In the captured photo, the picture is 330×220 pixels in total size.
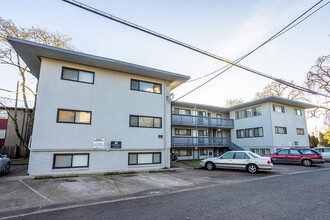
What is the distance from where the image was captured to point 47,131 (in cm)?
988

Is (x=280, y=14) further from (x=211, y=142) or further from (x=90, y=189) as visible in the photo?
(x=211, y=142)

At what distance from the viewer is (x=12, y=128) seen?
22781 millimetres

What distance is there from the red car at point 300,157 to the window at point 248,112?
6403mm

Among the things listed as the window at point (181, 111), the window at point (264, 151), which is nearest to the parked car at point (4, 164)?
the window at point (181, 111)

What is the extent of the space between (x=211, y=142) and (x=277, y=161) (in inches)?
268

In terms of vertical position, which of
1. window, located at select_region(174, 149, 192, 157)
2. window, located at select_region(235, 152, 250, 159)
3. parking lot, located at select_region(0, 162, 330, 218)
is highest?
window, located at select_region(235, 152, 250, 159)

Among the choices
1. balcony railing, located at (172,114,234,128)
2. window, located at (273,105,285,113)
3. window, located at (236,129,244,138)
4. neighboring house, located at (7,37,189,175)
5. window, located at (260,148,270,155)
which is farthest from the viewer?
window, located at (236,129,244,138)

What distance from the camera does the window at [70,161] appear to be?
999 cm

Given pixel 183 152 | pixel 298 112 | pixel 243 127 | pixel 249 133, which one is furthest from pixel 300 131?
pixel 183 152

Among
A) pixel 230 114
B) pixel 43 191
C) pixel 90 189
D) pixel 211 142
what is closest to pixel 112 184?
pixel 90 189

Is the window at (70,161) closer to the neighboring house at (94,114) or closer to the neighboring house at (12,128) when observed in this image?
the neighboring house at (94,114)

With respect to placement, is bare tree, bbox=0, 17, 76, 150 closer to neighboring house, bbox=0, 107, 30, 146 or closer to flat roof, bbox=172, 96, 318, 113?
neighboring house, bbox=0, 107, 30, 146

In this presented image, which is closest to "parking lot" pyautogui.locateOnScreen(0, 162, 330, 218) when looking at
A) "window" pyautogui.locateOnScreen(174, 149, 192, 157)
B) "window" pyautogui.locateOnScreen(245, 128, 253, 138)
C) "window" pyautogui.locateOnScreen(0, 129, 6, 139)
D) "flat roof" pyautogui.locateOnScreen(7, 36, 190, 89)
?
"flat roof" pyautogui.locateOnScreen(7, 36, 190, 89)

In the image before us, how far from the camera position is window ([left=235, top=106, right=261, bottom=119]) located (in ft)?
69.6
